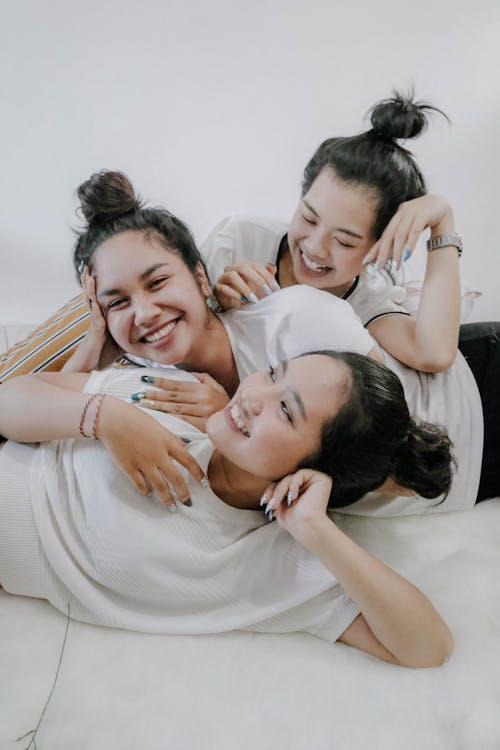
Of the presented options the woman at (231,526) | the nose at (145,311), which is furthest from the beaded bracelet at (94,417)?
the nose at (145,311)

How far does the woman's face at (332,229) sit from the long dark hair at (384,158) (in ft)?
0.05

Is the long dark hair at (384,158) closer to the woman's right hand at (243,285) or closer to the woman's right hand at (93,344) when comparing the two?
the woman's right hand at (243,285)

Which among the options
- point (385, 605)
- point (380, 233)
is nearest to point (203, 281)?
point (380, 233)

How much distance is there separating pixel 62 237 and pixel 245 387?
0.92 meters

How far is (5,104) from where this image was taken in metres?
1.28

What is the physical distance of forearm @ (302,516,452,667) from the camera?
0.60m

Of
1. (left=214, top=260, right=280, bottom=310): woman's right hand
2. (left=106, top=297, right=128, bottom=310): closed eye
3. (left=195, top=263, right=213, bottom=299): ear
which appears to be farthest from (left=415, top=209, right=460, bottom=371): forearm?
(left=106, top=297, right=128, bottom=310): closed eye

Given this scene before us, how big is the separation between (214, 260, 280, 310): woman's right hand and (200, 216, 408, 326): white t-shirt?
0.09 meters

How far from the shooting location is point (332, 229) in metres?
0.86

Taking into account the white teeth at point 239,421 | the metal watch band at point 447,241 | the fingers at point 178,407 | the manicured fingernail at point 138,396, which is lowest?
the fingers at point 178,407

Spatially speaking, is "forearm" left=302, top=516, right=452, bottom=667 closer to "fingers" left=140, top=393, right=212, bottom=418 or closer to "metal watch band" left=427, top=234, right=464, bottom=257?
"fingers" left=140, top=393, right=212, bottom=418

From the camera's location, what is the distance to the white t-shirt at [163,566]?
66cm

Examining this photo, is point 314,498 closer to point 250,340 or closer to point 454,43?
point 250,340

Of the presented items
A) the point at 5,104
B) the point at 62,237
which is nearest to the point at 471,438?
the point at 62,237
